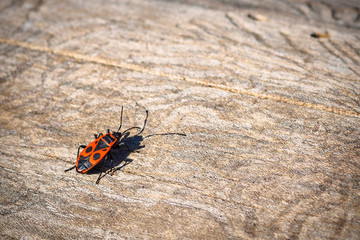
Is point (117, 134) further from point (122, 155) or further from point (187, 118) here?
point (187, 118)

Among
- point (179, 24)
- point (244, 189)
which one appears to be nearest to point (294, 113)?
point (244, 189)

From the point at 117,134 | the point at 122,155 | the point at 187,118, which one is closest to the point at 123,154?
the point at 122,155

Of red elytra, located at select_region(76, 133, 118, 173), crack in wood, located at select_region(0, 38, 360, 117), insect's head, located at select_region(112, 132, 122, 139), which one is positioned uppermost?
crack in wood, located at select_region(0, 38, 360, 117)

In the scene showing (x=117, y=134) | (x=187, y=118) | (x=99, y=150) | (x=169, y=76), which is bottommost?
(x=99, y=150)

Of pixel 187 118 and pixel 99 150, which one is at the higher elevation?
pixel 187 118

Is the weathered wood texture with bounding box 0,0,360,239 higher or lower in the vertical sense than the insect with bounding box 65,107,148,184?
higher

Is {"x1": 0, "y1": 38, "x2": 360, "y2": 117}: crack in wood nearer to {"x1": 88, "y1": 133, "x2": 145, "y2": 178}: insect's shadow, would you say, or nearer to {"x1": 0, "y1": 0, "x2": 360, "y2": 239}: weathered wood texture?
{"x1": 0, "y1": 0, "x2": 360, "y2": 239}: weathered wood texture

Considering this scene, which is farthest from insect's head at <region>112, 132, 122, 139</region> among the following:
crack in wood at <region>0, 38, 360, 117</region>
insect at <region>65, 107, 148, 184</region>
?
crack in wood at <region>0, 38, 360, 117</region>
